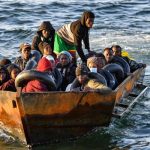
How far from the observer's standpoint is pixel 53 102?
31.0 ft

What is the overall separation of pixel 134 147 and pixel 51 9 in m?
15.8

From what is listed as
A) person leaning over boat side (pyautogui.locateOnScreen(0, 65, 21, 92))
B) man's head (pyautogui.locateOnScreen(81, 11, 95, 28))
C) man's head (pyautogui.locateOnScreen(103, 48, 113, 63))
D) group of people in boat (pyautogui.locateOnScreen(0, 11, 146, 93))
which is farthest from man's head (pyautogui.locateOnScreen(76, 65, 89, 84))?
man's head (pyautogui.locateOnScreen(103, 48, 113, 63))

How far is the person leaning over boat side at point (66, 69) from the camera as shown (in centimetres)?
1112

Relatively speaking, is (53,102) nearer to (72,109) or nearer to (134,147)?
(72,109)

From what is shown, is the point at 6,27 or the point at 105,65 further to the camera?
the point at 6,27

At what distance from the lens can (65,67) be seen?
37.1 ft

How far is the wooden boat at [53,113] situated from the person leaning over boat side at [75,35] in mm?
2473

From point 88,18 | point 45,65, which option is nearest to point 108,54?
point 88,18

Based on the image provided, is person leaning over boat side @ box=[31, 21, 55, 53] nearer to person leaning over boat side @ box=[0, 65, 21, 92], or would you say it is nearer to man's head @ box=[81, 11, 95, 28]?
man's head @ box=[81, 11, 95, 28]

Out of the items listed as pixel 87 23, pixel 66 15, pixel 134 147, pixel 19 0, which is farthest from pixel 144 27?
pixel 134 147

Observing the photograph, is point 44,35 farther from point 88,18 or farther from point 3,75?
point 3,75

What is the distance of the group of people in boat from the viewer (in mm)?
9781

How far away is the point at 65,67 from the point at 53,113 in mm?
1896

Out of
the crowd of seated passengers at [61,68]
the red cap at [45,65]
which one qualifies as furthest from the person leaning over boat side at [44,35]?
the red cap at [45,65]
